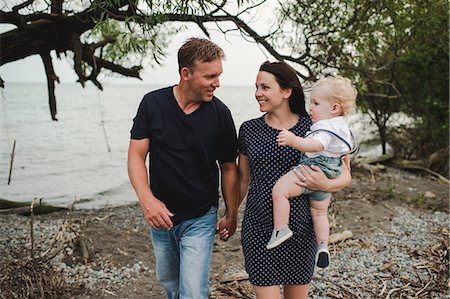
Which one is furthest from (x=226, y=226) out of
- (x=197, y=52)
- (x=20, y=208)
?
(x=20, y=208)

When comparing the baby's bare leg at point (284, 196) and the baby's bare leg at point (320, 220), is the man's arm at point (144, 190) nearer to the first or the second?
the baby's bare leg at point (284, 196)

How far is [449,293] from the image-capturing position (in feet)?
17.5

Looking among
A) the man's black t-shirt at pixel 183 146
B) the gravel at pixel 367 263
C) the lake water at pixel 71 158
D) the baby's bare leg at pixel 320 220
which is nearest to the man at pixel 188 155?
the man's black t-shirt at pixel 183 146

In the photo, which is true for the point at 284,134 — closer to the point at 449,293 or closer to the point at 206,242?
the point at 206,242

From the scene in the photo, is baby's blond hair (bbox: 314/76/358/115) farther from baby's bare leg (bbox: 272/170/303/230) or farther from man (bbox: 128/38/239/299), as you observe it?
man (bbox: 128/38/239/299)

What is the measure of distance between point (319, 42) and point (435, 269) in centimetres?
293

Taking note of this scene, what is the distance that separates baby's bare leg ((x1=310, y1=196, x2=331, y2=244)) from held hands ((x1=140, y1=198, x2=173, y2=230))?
0.87 meters

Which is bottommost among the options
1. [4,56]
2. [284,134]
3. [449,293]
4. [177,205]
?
[449,293]

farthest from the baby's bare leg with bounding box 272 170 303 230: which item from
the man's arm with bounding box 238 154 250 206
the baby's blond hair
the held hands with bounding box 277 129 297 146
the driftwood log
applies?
the driftwood log

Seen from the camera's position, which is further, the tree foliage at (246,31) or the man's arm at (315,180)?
the tree foliage at (246,31)

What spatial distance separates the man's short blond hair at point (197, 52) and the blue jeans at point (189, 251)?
3.16 feet

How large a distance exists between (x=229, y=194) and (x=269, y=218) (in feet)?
1.20

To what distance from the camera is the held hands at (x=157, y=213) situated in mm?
3418

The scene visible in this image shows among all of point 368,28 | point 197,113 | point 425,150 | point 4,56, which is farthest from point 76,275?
point 425,150
